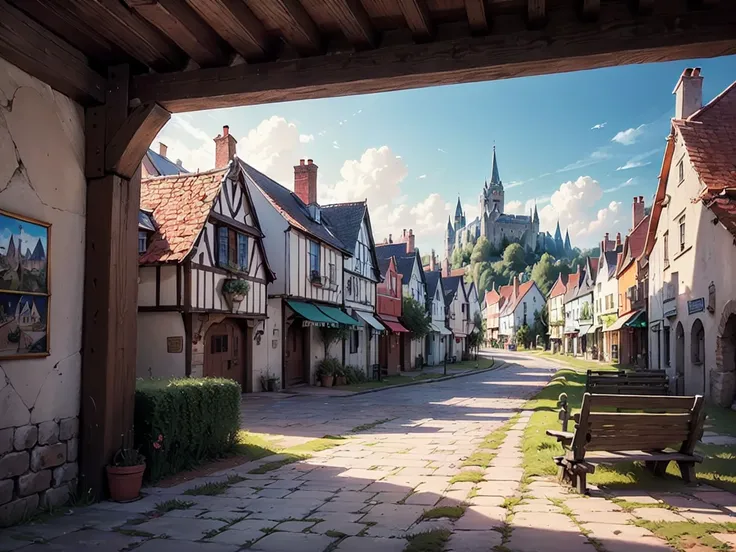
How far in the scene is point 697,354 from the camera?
17.8 metres

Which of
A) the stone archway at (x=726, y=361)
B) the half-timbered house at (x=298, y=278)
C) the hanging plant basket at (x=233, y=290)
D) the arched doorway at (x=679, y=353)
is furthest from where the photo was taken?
the half-timbered house at (x=298, y=278)

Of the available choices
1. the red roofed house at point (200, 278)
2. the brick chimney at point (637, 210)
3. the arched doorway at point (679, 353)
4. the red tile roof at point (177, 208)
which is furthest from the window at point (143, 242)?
the brick chimney at point (637, 210)

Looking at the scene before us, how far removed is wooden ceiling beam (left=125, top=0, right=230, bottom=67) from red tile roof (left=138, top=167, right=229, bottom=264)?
11735 millimetres

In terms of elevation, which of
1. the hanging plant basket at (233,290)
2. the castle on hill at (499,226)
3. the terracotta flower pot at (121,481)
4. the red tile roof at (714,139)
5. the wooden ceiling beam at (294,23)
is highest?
the castle on hill at (499,226)

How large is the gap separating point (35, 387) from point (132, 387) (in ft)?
3.54

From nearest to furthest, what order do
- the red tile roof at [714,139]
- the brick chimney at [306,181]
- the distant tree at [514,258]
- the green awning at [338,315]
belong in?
the red tile roof at [714,139], the green awning at [338,315], the brick chimney at [306,181], the distant tree at [514,258]

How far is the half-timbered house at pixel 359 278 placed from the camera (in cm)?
2992

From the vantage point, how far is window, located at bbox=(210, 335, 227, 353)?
19266mm

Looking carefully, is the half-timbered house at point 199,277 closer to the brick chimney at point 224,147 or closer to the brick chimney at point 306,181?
the brick chimney at point 224,147

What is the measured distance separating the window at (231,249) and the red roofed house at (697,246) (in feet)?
41.9

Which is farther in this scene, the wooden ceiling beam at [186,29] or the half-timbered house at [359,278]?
the half-timbered house at [359,278]

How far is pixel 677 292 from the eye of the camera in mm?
19797

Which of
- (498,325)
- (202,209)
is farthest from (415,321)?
(498,325)

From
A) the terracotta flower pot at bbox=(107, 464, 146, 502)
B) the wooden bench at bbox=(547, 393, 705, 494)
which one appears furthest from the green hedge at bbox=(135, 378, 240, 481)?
the wooden bench at bbox=(547, 393, 705, 494)
